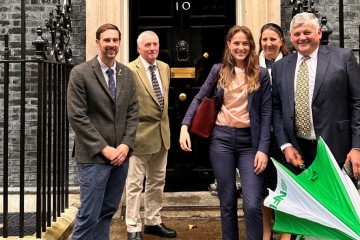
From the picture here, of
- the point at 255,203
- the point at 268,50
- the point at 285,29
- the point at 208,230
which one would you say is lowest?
the point at 208,230

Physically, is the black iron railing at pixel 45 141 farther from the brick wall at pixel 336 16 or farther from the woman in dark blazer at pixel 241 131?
the brick wall at pixel 336 16

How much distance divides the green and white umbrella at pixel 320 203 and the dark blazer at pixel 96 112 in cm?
120

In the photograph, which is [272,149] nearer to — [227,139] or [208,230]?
[227,139]

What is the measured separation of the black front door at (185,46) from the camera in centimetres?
605

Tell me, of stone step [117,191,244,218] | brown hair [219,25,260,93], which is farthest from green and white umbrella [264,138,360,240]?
stone step [117,191,244,218]

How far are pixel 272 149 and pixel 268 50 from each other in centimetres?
80

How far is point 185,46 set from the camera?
19.8 feet

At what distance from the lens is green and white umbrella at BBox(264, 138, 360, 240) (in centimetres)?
257

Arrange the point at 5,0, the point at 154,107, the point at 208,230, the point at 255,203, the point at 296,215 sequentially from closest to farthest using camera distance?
the point at 296,215 < the point at 255,203 < the point at 154,107 < the point at 208,230 < the point at 5,0

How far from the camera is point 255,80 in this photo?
351cm

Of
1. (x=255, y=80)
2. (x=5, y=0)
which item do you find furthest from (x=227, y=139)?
(x=5, y=0)

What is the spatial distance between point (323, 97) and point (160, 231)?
7.14 ft

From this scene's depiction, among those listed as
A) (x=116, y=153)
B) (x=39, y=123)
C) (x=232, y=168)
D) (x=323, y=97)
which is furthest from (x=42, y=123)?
(x=323, y=97)

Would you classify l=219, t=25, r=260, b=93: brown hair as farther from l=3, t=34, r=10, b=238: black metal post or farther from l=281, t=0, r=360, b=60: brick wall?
l=281, t=0, r=360, b=60: brick wall
